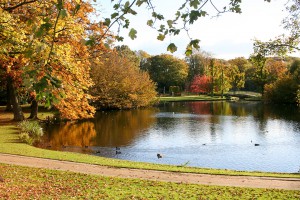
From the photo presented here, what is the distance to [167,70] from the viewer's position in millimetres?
91750

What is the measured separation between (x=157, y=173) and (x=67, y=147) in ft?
37.6

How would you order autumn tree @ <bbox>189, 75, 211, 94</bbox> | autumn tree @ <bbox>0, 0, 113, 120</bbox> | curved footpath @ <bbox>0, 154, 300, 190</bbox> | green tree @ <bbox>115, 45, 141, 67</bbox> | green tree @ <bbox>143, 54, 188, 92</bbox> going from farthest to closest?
green tree @ <bbox>143, 54, 188, 92</bbox> → autumn tree @ <bbox>189, 75, 211, 94</bbox> → green tree @ <bbox>115, 45, 141, 67</bbox> → curved footpath @ <bbox>0, 154, 300, 190</bbox> → autumn tree @ <bbox>0, 0, 113, 120</bbox>

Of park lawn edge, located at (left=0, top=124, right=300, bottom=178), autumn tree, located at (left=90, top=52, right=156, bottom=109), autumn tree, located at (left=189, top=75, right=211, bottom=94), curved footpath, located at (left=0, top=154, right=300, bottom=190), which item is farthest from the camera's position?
autumn tree, located at (left=189, top=75, right=211, bottom=94)

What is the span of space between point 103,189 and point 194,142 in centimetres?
1554

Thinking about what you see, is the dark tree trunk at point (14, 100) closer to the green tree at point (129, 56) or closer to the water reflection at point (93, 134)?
the water reflection at point (93, 134)

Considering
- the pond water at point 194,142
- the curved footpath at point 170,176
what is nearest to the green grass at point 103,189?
the curved footpath at point 170,176

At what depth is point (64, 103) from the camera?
19266 mm

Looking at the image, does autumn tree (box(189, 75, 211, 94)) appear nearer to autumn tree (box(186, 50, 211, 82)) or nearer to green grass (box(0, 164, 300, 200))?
autumn tree (box(186, 50, 211, 82))

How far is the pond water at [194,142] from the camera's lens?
1916 cm

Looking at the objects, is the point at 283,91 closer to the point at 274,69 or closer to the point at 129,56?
the point at 274,69

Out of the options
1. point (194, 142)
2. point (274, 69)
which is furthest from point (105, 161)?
point (274, 69)

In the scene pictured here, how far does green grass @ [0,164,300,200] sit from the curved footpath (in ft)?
2.46

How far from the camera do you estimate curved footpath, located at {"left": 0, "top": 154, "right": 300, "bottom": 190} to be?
1140cm

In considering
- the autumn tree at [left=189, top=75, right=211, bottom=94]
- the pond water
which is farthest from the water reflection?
the autumn tree at [left=189, top=75, right=211, bottom=94]
